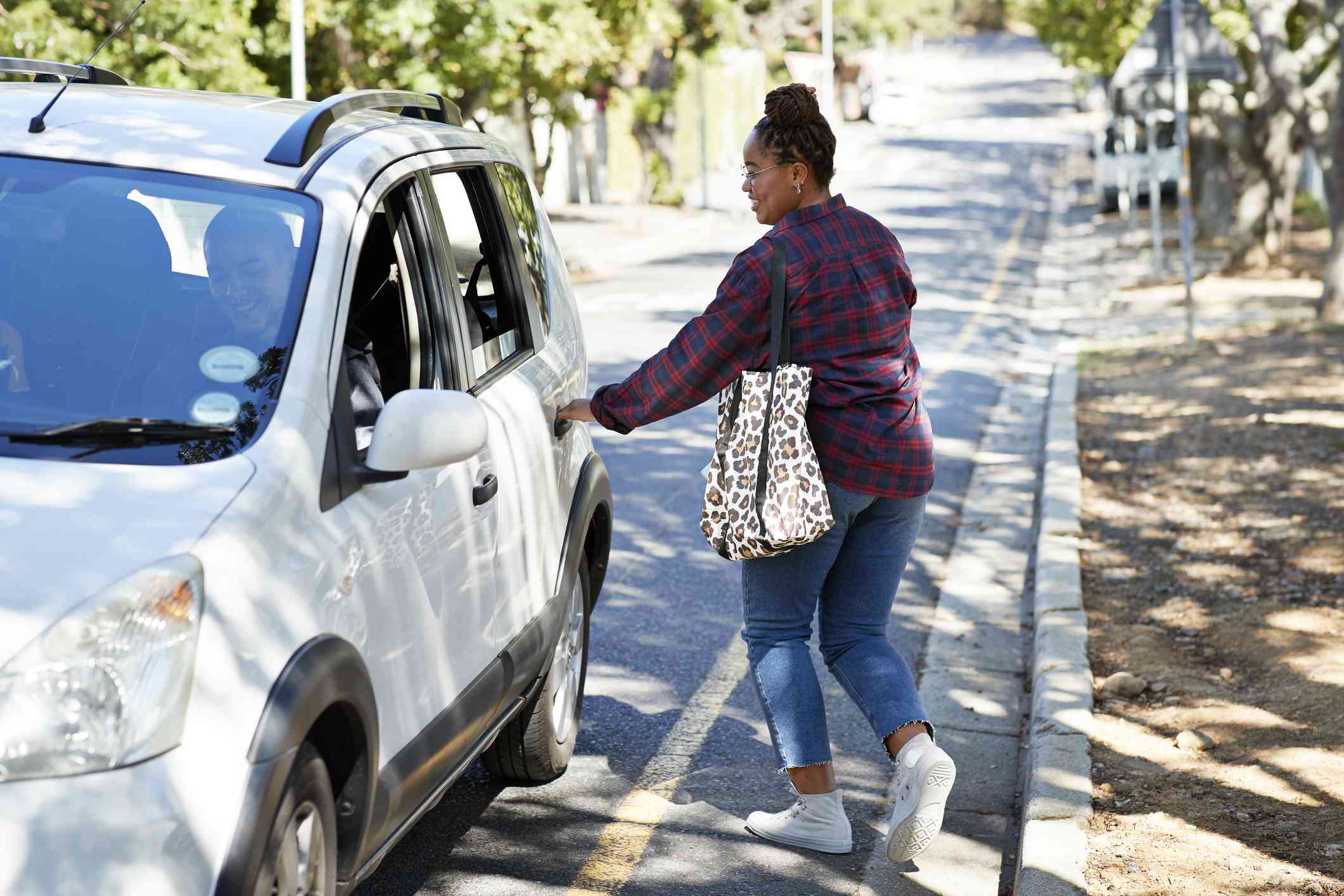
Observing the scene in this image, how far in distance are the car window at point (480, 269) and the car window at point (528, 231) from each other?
17 cm

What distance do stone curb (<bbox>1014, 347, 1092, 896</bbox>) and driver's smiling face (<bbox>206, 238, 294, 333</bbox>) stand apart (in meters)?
2.35

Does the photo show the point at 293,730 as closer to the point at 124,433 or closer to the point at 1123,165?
the point at 124,433

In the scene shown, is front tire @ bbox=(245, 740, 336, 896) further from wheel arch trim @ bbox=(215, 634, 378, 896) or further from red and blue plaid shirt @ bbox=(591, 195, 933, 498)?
red and blue plaid shirt @ bbox=(591, 195, 933, 498)

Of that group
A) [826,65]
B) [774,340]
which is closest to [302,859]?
[774,340]

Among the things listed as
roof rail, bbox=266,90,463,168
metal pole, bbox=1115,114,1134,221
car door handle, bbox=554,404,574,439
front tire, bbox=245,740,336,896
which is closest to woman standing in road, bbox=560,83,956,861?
car door handle, bbox=554,404,574,439

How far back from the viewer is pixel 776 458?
4152 mm

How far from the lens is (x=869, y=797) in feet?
17.1

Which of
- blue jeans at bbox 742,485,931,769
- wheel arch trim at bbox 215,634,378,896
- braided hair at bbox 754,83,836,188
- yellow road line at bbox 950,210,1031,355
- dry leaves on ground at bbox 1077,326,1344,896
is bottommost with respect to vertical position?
yellow road line at bbox 950,210,1031,355

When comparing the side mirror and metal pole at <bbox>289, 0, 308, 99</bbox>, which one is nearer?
the side mirror

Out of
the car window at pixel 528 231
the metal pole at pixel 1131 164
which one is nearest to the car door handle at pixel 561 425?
the car window at pixel 528 231

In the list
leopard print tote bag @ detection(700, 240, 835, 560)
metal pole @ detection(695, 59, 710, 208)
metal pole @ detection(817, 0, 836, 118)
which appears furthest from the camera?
metal pole @ detection(817, 0, 836, 118)

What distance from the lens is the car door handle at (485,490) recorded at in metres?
3.90

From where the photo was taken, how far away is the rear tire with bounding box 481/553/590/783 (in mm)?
4809

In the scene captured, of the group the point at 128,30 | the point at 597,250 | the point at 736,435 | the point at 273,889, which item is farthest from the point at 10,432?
the point at 597,250
